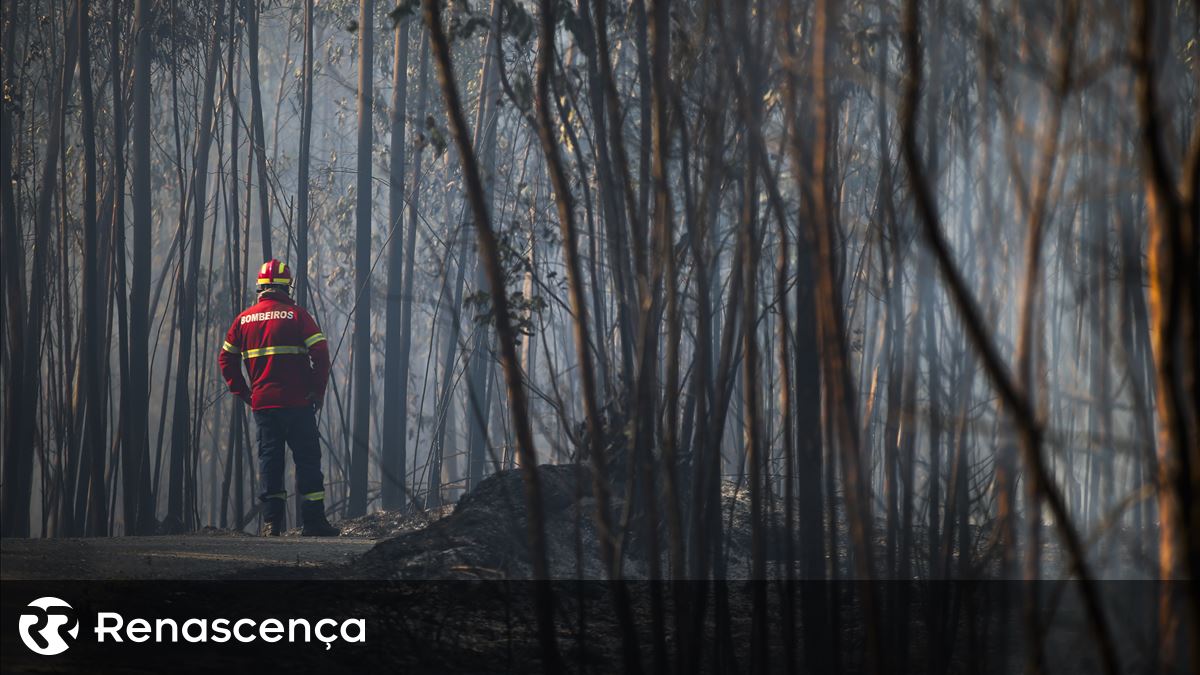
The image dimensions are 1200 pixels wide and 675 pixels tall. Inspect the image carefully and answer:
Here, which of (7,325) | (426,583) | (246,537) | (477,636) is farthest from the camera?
(7,325)

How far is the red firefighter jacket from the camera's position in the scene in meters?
6.13

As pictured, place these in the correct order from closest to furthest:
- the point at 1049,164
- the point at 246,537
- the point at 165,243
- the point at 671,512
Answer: the point at 1049,164
the point at 671,512
the point at 246,537
the point at 165,243

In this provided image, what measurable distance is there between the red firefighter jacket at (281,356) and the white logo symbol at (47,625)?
2977mm

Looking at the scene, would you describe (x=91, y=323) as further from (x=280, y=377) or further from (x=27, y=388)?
(x=280, y=377)

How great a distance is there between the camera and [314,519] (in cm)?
630

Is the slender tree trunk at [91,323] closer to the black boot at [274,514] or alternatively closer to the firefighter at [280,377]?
the firefighter at [280,377]

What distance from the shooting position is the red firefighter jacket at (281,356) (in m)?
6.13

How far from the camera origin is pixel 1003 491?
189 cm

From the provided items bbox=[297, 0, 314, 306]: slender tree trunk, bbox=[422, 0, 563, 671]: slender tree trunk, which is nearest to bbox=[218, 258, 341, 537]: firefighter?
bbox=[297, 0, 314, 306]: slender tree trunk

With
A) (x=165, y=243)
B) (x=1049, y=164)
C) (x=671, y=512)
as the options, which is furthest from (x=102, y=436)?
(x=165, y=243)

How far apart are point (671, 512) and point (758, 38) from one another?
890 millimetres

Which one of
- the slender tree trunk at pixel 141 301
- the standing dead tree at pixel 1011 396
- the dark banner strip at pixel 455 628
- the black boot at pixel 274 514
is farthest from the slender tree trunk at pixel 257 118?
the standing dead tree at pixel 1011 396

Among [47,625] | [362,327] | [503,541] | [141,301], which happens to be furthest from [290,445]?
[47,625]

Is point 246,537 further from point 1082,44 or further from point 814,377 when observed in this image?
point 1082,44
